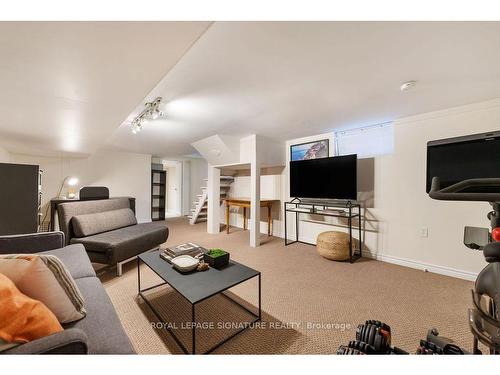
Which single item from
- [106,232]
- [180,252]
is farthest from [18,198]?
[180,252]

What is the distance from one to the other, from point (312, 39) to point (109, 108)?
1.80m

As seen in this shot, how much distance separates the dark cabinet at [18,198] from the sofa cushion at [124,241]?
68 cm

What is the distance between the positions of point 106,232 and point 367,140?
164 inches

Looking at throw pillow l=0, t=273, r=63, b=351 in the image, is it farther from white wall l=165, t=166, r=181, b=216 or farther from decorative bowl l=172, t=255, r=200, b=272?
white wall l=165, t=166, r=181, b=216

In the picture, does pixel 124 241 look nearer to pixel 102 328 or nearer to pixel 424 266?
pixel 102 328

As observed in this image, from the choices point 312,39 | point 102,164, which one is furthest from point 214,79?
point 102,164

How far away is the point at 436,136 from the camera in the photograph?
2.61 m

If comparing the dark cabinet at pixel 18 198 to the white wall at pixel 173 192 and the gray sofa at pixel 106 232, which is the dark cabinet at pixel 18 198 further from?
the white wall at pixel 173 192

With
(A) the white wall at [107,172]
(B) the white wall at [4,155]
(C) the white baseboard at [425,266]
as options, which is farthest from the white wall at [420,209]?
(B) the white wall at [4,155]

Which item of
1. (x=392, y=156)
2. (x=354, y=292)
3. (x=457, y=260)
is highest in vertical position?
(x=392, y=156)

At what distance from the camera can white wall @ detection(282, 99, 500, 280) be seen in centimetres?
239

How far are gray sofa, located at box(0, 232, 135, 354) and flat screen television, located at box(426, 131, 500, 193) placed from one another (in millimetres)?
2609

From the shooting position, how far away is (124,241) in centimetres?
258
